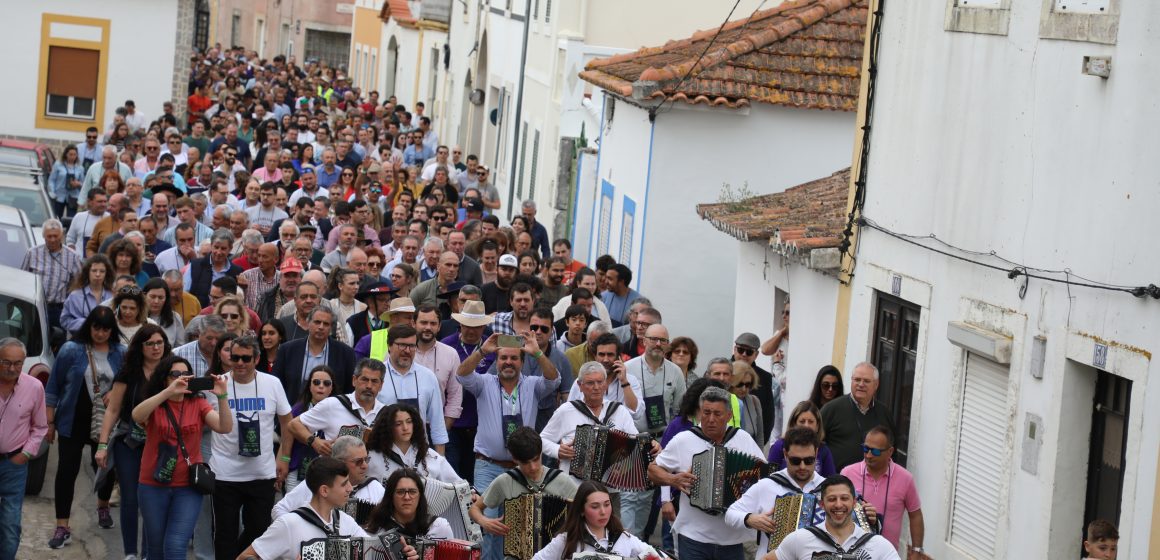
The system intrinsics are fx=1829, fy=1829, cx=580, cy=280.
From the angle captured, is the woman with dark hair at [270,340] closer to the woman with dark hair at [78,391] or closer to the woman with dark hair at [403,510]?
the woman with dark hair at [78,391]

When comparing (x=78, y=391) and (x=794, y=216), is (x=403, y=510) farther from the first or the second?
(x=794, y=216)

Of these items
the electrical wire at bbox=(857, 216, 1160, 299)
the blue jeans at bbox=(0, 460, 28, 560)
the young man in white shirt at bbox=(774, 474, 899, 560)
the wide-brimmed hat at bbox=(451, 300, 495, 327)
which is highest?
the electrical wire at bbox=(857, 216, 1160, 299)

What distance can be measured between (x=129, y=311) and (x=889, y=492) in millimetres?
5630

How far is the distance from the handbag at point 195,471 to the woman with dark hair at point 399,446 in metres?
1.18

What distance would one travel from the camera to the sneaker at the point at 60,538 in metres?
12.5

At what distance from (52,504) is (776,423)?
580 cm

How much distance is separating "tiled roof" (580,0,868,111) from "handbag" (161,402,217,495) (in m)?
9.79

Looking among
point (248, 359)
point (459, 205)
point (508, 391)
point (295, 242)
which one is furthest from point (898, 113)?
point (459, 205)

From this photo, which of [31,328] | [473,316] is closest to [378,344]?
[473,316]

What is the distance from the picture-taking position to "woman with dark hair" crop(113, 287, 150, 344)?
13242 millimetres

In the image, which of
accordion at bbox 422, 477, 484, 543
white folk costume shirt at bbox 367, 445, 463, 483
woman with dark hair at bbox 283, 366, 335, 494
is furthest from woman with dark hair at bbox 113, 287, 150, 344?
accordion at bbox 422, 477, 484, 543

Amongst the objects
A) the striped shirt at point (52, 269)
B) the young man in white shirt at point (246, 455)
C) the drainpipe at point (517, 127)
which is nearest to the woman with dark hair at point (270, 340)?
the young man in white shirt at point (246, 455)

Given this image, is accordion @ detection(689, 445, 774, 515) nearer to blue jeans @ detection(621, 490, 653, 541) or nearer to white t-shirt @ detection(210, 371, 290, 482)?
blue jeans @ detection(621, 490, 653, 541)

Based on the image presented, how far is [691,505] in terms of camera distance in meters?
10.9
